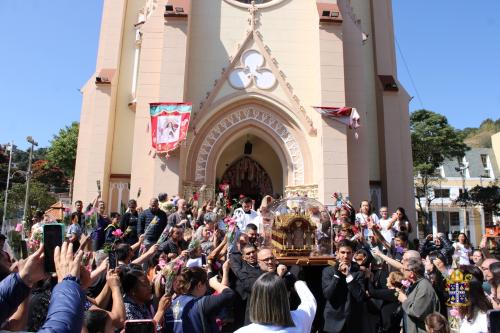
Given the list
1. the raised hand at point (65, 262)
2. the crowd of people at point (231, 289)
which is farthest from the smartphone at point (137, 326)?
the raised hand at point (65, 262)

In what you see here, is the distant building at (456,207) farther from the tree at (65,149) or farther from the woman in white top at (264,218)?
the woman in white top at (264,218)

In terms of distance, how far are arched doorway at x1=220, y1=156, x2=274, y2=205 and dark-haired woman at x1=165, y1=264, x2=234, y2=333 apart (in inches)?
583

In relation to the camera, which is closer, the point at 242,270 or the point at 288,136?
the point at 242,270

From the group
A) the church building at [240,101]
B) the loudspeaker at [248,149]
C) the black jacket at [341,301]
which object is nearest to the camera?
the black jacket at [341,301]

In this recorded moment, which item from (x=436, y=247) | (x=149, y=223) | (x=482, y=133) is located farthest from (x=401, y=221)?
(x=482, y=133)

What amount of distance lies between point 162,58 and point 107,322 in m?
13.1

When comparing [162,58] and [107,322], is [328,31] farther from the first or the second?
[107,322]

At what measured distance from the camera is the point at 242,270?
169 inches

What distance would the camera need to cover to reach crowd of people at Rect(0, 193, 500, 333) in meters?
2.08

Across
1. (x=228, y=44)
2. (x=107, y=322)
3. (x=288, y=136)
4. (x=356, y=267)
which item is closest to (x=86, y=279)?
(x=107, y=322)

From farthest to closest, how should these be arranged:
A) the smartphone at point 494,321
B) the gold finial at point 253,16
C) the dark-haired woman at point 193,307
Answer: the gold finial at point 253,16
the dark-haired woman at point 193,307
the smartphone at point 494,321

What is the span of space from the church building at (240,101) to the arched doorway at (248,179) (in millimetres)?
810

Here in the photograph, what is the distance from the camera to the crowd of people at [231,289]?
2.08 meters

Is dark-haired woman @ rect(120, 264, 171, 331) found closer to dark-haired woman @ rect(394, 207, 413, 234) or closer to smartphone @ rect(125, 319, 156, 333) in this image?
smartphone @ rect(125, 319, 156, 333)
